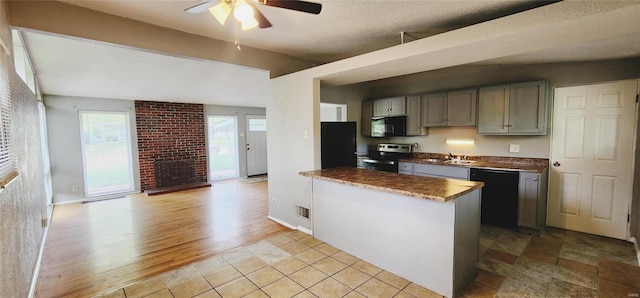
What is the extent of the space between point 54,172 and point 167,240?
411 cm

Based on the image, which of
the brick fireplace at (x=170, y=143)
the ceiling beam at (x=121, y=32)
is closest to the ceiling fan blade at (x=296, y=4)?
the ceiling beam at (x=121, y=32)

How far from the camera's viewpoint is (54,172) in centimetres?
554

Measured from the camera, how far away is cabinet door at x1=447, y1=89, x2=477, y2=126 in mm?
4192

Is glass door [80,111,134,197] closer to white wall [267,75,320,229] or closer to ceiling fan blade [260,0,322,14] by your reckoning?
white wall [267,75,320,229]

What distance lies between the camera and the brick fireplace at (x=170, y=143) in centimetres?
659

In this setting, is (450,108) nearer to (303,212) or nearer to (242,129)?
(303,212)

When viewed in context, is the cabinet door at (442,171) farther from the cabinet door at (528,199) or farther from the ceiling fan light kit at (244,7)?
the ceiling fan light kit at (244,7)

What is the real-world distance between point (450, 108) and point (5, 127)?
5033 millimetres

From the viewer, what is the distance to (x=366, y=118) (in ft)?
18.2

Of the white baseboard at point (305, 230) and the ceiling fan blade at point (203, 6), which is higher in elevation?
the ceiling fan blade at point (203, 6)

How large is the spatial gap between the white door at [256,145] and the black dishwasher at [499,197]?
20.9 ft

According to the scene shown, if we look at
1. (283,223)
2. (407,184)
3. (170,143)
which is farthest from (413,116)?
(170,143)

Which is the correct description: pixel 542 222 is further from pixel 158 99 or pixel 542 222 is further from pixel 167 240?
pixel 158 99

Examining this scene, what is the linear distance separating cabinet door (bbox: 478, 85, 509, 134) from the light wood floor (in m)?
3.38
